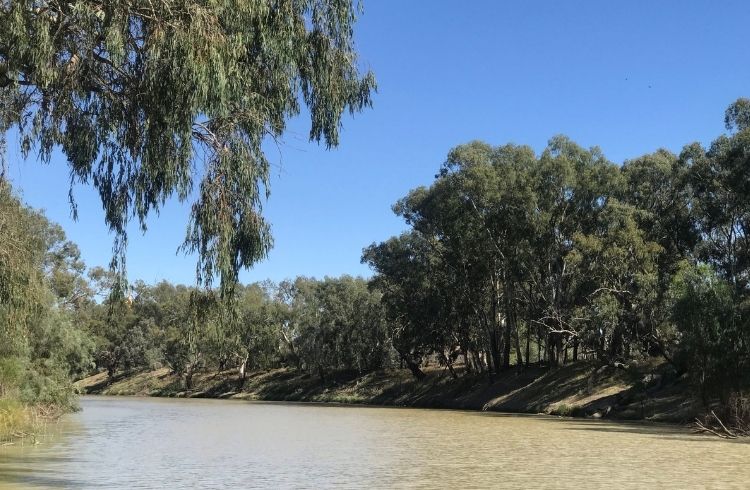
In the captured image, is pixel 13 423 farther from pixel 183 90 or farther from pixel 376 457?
pixel 183 90

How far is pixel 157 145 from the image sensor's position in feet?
27.6

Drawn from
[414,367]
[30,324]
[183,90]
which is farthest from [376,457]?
[414,367]

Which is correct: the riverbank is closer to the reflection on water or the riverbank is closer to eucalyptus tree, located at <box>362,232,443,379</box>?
eucalyptus tree, located at <box>362,232,443,379</box>

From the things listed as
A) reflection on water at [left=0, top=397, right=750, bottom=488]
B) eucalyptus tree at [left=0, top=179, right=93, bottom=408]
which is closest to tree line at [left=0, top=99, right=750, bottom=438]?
eucalyptus tree at [left=0, top=179, right=93, bottom=408]

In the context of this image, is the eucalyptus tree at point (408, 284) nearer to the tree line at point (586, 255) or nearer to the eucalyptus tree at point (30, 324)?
the tree line at point (586, 255)

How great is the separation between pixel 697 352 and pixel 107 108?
24406 millimetres

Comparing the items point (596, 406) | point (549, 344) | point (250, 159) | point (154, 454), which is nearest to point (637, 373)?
point (596, 406)

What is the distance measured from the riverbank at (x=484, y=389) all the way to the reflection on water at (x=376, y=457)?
20.6 ft

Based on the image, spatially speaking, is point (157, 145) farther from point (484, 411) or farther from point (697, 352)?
point (484, 411)

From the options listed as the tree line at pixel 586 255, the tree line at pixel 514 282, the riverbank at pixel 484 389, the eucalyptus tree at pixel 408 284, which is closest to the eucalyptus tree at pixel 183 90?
the tree line at pixel 514 282

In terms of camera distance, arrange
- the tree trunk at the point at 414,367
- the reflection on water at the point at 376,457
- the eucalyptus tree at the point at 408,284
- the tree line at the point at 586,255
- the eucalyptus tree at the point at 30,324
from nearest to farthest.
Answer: the eucalyptus tree at the point at 30,324
the reflection on water at the point at 376,457
the tree line at the point at 586,255
the eucalyptus tree at the point at 408,284
the tree trunk at the point at 414,367

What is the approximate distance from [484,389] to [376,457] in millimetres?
31480

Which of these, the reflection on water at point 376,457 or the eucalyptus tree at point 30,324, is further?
the reflection on water at point 376,457

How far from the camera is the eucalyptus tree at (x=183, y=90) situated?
768 centimetres
